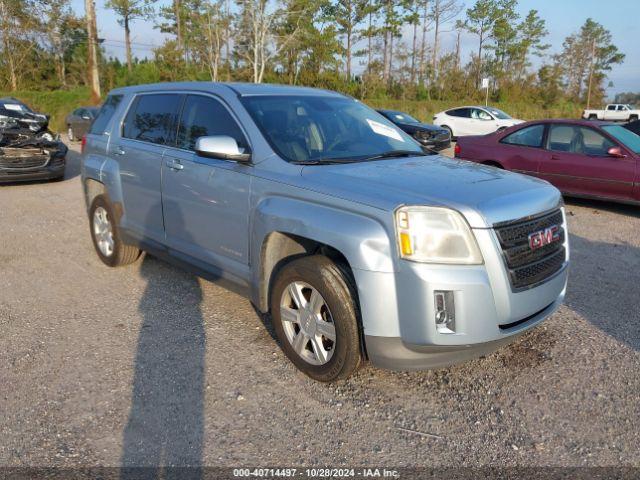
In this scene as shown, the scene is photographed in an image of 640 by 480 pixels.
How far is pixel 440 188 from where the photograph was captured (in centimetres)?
310

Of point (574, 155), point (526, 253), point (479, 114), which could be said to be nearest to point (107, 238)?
point (526, 253)

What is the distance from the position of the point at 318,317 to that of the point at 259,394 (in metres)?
0.60

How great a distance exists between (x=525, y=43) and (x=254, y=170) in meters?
56.4

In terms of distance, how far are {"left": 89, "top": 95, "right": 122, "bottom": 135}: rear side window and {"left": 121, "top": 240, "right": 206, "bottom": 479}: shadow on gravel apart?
1.78 metres

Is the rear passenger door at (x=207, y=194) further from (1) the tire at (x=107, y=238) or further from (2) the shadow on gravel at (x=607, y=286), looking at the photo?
(2) the shadow on gravel at (x=607, y=286)

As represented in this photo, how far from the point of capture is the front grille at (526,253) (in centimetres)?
297

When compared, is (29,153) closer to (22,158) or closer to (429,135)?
(22,158)

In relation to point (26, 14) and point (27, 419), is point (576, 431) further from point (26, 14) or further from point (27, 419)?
point (26, 14)

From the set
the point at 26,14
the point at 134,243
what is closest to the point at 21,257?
the point at 134,243

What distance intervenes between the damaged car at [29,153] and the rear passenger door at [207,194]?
8.05m

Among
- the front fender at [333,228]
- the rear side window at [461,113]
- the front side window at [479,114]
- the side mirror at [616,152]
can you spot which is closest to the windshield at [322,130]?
the front fender at [333,228]

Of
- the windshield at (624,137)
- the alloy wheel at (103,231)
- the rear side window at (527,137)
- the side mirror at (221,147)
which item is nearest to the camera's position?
the side mirror at (221,147)

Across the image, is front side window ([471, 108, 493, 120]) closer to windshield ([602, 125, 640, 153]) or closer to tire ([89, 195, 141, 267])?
windshield ([602, 125, 640, 153])

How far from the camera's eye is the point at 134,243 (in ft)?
16.8
